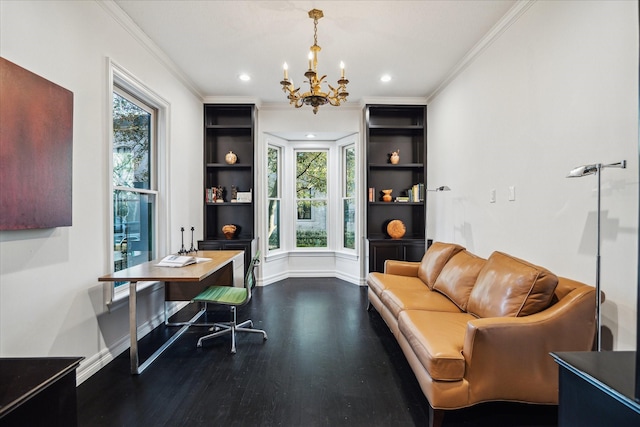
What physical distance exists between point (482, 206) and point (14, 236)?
3566 millimetres

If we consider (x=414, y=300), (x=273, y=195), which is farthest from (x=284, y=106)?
(x=414, y=300)

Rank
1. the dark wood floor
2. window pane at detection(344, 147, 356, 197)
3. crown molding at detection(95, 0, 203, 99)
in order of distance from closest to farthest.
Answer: the dark wood floor, crown molding at detection(95, 0, 203, 99), window pane at detection(344, 147, 356, 197)

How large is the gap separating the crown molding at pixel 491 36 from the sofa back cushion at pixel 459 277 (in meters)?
2.00

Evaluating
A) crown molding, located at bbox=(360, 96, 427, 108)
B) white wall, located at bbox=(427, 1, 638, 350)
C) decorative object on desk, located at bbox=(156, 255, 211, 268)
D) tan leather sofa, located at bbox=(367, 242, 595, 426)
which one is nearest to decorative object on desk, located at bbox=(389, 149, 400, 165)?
crown molding, located at bbox=(360, 96, 427, 108)

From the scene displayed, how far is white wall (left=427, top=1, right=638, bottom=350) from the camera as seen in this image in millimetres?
1644

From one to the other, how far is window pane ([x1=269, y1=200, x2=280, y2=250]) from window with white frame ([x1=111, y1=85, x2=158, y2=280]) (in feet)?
6.70

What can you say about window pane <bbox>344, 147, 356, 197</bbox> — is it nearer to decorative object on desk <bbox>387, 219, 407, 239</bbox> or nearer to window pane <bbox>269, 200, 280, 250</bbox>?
decorative object on desk <bbox>387, 219, 407, 239</bbox>

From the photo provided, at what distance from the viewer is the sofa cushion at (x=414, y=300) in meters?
2.45

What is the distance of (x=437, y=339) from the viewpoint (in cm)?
180

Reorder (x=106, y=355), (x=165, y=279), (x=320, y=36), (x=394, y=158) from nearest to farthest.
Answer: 1. (x=165, y=279)
2. (x=106, y=355)
3. (x=320, y=36)
4. (x=394, y=158)

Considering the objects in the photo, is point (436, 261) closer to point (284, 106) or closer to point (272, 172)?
point (272, 172)

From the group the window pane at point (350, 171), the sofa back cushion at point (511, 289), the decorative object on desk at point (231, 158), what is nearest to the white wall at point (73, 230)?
the decorative object on desk at point (231, 158)

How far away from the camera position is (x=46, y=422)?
1.04 metres

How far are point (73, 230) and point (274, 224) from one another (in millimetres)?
3295
